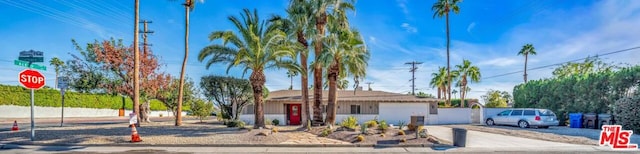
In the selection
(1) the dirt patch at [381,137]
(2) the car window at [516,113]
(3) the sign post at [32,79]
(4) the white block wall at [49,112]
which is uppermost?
(3) the sign post at [32,79]

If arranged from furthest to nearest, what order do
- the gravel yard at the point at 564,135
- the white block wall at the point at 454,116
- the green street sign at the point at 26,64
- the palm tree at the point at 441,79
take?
1. the palm tree at the point at 441,79
2. the white block wall at the point at 454,116
3. the gravel yard at the point at 564,135
4. the green street sign at the point at 26,64

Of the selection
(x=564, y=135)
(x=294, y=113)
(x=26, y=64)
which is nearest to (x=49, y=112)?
(x=294, y=113)

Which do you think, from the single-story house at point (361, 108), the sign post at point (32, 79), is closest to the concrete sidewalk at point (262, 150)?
the sign post at point (32, 79)

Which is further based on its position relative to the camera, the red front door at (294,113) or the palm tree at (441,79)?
the palm tree at (441,79)

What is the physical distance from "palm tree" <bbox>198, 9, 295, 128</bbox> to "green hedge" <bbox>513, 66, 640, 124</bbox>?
20.0m

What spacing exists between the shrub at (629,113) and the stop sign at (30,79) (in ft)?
88.2

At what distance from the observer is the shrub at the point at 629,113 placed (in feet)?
61.7

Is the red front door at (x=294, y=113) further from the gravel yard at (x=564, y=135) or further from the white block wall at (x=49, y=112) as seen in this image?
the white block wall at (x=49, y=112)

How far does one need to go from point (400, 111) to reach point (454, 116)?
182 inches

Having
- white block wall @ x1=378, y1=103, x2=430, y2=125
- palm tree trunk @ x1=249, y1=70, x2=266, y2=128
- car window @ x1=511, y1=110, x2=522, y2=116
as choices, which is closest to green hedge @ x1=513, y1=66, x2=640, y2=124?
car window @ x1=511, y1=110, x2=522, y2=116

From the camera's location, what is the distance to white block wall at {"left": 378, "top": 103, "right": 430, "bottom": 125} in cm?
2906

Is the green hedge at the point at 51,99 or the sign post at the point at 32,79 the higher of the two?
the sign post at the point at 32,79

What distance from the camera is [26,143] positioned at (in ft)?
40.8

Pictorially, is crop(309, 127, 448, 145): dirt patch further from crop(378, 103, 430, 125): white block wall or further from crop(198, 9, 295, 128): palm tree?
crop(378, 103, 430, 125): white block wall
